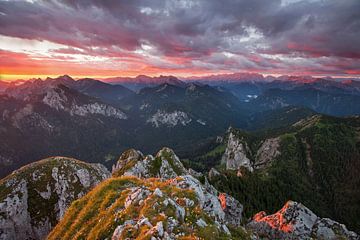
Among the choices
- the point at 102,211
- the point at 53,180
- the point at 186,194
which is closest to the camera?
the point at 102,211

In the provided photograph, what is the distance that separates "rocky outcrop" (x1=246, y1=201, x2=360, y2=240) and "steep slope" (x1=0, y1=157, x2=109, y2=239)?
72.1m

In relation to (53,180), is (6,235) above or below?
below

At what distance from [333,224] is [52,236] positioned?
6422 cm

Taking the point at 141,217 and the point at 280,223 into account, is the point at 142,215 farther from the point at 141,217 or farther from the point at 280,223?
the point at 280,223

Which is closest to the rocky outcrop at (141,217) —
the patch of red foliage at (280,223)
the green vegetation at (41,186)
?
the patch of red foliage at (280,223)

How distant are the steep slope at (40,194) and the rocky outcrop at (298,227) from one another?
72129mm

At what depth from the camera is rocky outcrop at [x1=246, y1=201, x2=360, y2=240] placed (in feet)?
194

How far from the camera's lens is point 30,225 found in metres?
90.9

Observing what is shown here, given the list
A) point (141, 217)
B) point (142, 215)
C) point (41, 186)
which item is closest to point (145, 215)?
point (142, 215)

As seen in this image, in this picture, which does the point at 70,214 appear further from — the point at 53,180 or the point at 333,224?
the point at 53,180

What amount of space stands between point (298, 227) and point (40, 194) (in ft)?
296

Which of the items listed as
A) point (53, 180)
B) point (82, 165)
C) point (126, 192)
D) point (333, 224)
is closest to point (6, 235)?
point (53, 180)

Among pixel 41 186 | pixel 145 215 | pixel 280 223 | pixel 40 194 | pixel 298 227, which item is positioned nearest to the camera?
pixel 145 215

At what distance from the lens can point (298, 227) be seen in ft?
199
